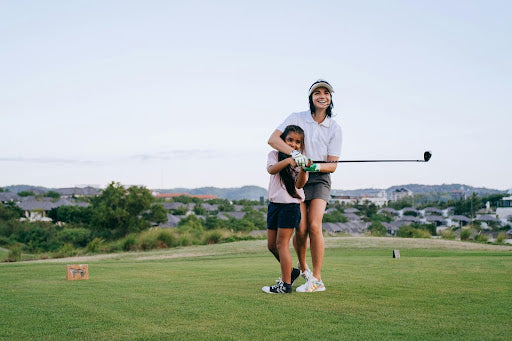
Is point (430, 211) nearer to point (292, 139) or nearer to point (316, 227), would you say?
point (316, 227)

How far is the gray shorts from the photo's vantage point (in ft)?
21.1

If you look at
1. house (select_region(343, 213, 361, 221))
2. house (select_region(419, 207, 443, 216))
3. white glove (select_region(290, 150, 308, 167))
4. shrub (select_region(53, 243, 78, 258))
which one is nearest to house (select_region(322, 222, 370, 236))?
house (select_region(343, 213, 361, 221))

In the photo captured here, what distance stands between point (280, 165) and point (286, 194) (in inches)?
14.2

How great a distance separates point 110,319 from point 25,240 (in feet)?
206

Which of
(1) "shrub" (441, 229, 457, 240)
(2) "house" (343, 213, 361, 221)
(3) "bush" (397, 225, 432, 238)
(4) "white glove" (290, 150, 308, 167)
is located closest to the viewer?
(4) "white glove" (290, 150, 308, 167)

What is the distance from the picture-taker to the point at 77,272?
7320 mm

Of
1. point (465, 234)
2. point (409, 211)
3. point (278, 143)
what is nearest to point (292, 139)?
point (278, 143)

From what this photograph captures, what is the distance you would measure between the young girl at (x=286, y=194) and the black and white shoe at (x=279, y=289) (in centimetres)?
13

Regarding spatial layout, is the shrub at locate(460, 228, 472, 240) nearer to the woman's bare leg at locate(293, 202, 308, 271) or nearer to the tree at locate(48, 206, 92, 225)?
the woman's bare leg at locate(293, 202, 308, 271)

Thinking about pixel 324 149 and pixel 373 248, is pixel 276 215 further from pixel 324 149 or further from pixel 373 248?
pixel 373 248

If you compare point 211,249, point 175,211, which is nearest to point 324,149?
point 211,249

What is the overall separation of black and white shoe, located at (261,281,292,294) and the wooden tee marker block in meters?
2.81

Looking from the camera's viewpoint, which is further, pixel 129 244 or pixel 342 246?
pixel 129 244

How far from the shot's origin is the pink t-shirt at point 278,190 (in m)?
6.16
